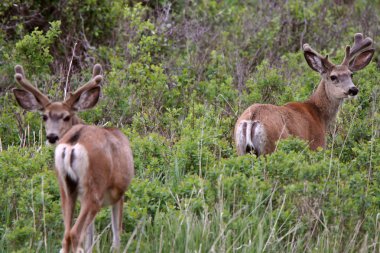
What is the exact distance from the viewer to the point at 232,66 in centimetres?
1159

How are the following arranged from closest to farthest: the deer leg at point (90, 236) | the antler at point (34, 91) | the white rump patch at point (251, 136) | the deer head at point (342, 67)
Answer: the deer leg at point (90, 236)
the antler at point (34, 91)
the white rump patch at point (251, 136)
the deer head at point (342, 67)

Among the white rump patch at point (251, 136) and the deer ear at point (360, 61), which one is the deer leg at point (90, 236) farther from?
the deer ear at point (360, 61)

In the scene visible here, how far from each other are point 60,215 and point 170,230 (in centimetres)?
78

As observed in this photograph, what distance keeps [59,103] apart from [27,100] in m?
→ 0.28

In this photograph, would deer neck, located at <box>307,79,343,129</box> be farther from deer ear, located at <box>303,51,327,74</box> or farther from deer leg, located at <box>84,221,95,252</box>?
deer leg, located at <box>84,221,95,252</box>

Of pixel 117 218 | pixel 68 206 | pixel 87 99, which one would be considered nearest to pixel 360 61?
pixel 87 99

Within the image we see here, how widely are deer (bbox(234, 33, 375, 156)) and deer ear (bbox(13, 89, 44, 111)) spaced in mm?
1784

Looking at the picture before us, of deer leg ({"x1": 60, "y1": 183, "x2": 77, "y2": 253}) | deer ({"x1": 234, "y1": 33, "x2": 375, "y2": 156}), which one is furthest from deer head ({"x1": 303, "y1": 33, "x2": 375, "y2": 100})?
deer leg ({"x1": 60, "y1": 183, "x2": 77, "y2": 253})

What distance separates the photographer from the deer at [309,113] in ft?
26.2

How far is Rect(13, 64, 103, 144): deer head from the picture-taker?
6.94 m

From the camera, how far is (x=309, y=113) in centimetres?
937

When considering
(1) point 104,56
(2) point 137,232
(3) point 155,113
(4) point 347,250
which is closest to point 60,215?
(2) point 137,232

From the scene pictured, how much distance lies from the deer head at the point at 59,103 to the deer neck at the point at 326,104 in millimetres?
3234

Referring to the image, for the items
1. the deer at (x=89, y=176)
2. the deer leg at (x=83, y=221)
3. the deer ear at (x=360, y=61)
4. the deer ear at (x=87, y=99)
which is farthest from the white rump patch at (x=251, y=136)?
the deer ear at (x=360, y=61)
